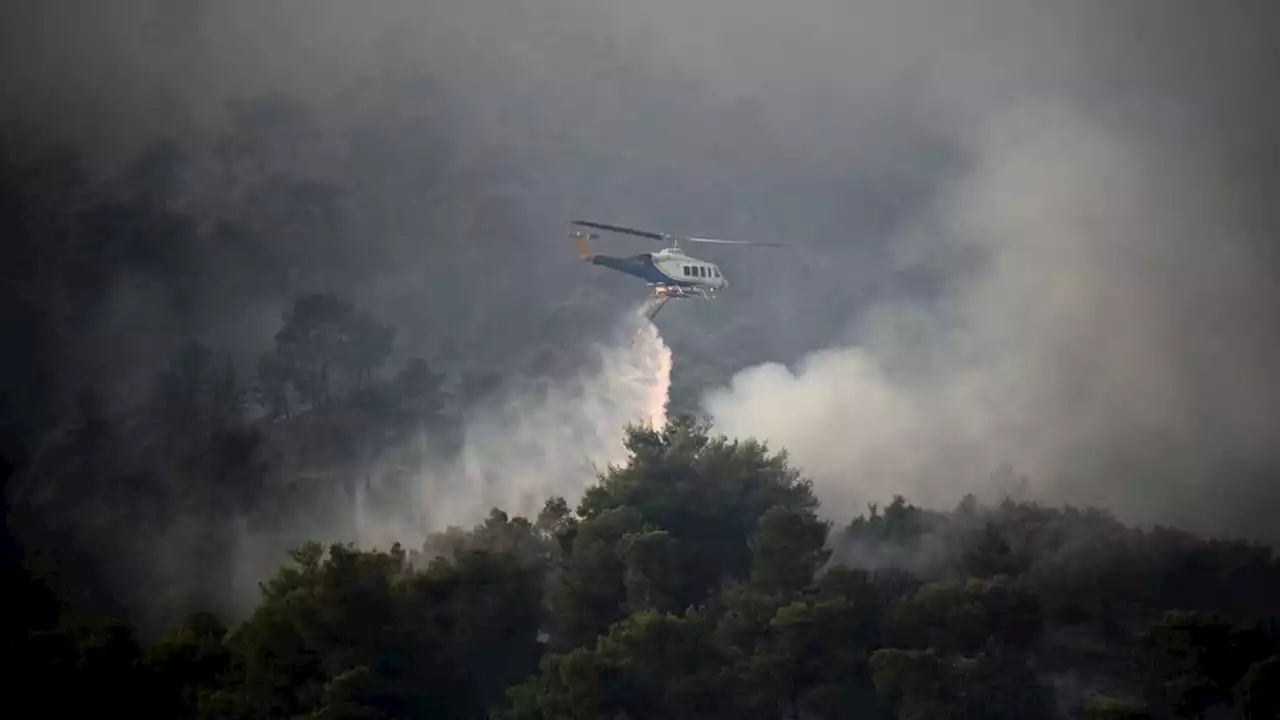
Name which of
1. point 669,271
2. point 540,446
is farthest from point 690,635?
point 540,446

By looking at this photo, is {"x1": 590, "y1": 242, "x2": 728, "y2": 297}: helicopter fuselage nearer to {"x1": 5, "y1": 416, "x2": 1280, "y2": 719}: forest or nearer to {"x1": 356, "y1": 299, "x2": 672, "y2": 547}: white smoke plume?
{"x1": 5, "y1": 416, "x2": 1280, "y2": 719}: forest

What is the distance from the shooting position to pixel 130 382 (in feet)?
309

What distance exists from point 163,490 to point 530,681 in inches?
1799

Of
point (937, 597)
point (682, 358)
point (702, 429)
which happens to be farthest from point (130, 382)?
point (937, 597)

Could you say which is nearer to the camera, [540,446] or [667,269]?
[667,269]

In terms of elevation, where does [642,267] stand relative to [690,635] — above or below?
above

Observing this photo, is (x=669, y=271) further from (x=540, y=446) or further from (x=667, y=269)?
(x=540, y=446)

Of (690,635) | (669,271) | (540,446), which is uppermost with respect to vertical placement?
(669,271)

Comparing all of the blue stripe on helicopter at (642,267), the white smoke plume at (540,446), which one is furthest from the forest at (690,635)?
the white smoke plume at (540,446)

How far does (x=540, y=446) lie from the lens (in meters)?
86.9

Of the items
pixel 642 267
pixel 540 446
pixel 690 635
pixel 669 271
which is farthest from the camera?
pixel 540 446

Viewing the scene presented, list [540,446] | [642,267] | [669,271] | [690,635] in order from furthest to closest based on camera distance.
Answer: [540,446] < [669,271] < [642,267] < [690,635]

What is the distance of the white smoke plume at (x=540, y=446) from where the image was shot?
8362cm

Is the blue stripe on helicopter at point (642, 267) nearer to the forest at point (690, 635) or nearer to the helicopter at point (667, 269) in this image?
the helicopter at point (667, 269)
